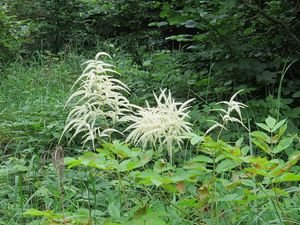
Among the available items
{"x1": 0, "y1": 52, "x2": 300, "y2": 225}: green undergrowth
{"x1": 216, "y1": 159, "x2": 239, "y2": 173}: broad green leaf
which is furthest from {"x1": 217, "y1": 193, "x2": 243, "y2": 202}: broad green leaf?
{"x1": 216, "y1": 159, "x2": 239, "y2": 173}: broad green leaf

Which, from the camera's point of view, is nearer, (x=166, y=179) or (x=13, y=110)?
(x=166, y=179)

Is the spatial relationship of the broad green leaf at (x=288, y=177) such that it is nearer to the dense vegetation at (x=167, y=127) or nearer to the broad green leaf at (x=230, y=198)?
the dense vegetation at (x=167, y=127)

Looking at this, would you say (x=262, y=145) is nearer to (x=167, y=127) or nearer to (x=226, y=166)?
(x=226, y=166)

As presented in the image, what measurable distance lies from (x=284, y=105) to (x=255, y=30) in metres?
1.12

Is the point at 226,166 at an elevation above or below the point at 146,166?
above

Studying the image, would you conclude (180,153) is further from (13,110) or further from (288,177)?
(13,110)

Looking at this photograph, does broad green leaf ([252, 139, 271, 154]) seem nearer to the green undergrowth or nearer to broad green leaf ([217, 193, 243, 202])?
the green undergrowth

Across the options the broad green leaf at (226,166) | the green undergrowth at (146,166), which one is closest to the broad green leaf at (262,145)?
the green undergrowth at (146,166)

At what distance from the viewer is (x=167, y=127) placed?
1.87 meters

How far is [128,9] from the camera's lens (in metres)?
10.1

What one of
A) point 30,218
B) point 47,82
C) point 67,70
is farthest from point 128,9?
point 30,218

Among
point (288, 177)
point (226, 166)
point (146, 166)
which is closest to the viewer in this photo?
point (288, 177)

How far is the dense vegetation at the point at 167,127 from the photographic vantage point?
6.32 feet

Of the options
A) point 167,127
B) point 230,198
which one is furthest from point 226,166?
point 167,127
